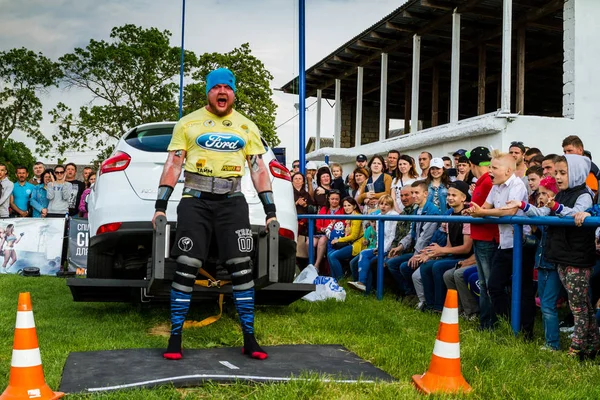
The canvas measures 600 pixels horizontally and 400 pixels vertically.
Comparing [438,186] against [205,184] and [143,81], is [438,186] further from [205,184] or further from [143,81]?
[143,81]

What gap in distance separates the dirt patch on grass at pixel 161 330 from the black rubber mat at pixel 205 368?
3.03 ft

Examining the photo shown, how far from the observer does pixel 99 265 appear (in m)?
6.23

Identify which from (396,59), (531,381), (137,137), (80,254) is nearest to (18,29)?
(396,59)

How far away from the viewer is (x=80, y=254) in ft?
41.2

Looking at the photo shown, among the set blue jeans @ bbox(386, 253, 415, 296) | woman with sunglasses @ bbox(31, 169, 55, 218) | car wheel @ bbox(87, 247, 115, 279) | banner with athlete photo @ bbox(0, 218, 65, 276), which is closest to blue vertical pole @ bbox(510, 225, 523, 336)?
blue jeans @ bbox(386, 253, 415, 296)

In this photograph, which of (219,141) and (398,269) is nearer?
(219,141)

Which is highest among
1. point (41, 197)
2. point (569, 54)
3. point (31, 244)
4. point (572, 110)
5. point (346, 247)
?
point (569, 54)

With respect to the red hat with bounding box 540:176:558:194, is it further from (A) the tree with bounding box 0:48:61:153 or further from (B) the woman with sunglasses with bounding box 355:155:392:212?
(A) the tree with bounding box 0:48:61:153

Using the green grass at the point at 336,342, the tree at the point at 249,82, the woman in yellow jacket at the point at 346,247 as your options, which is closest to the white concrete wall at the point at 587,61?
the woman in yellow jacket at the point at 346,247

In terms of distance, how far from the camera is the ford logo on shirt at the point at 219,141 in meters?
5.20

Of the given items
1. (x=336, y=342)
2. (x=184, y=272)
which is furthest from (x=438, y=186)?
(x=184, y=272)

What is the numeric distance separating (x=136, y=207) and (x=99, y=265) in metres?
0.74

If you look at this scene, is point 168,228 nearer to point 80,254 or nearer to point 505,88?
point 80,254

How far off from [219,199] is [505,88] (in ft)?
41.0
